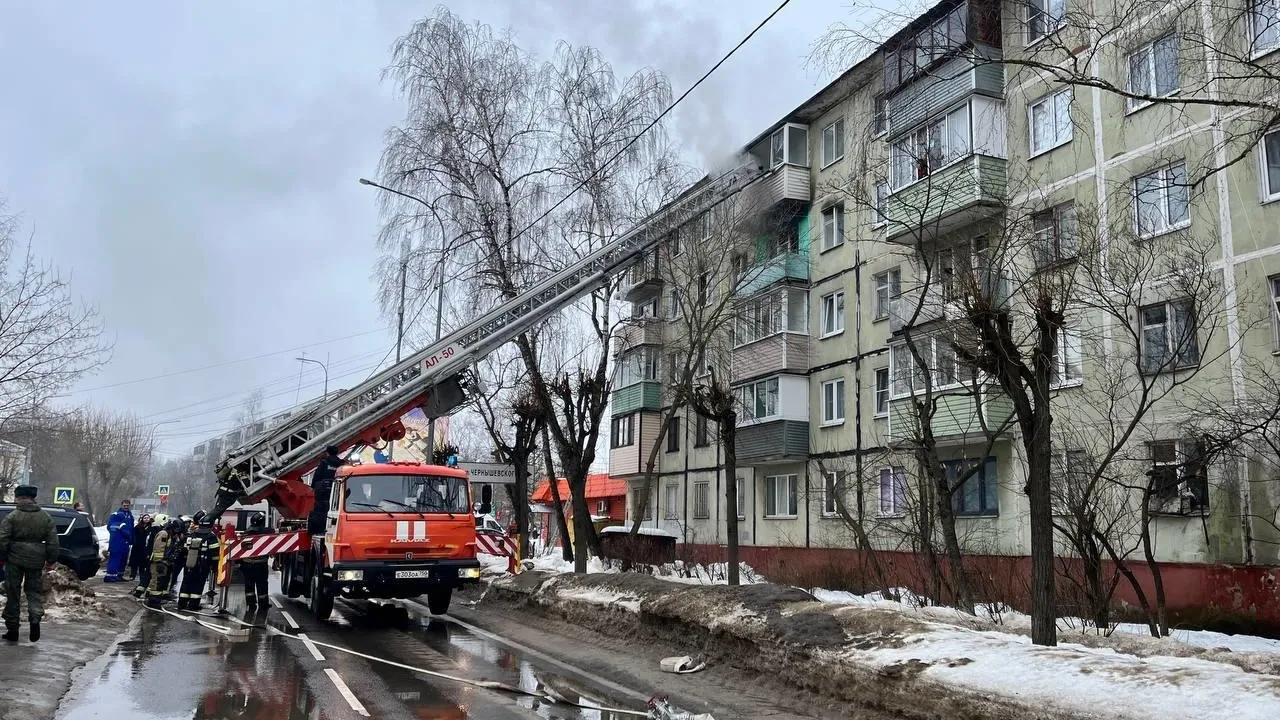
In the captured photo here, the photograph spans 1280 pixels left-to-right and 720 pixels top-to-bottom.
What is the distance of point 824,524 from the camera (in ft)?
86.6

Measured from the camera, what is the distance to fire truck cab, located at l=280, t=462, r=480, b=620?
49.3ft

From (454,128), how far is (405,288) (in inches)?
152

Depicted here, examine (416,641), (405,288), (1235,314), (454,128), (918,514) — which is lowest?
(416,641)

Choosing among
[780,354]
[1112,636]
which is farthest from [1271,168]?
[780,354]

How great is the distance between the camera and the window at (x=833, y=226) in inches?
1092

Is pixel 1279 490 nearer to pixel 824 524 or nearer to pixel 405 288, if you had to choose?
pixel 824 524

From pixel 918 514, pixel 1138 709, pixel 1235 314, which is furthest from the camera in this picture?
pixel 1235 314

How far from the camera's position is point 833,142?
1129 inches

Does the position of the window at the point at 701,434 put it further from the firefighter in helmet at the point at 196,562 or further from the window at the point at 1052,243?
the window at the point at 1052,243

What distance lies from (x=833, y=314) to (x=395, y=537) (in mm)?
16104

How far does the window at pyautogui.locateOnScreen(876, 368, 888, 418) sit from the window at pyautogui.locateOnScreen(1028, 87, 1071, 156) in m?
6.94

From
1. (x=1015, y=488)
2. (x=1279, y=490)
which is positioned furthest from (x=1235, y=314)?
(x=1015, y=488)

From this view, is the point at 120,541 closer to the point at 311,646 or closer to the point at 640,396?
the point at 311,646

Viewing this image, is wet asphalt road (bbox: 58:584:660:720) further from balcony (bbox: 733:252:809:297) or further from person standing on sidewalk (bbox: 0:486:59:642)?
balcony (bbox: 733:252:809:297)
